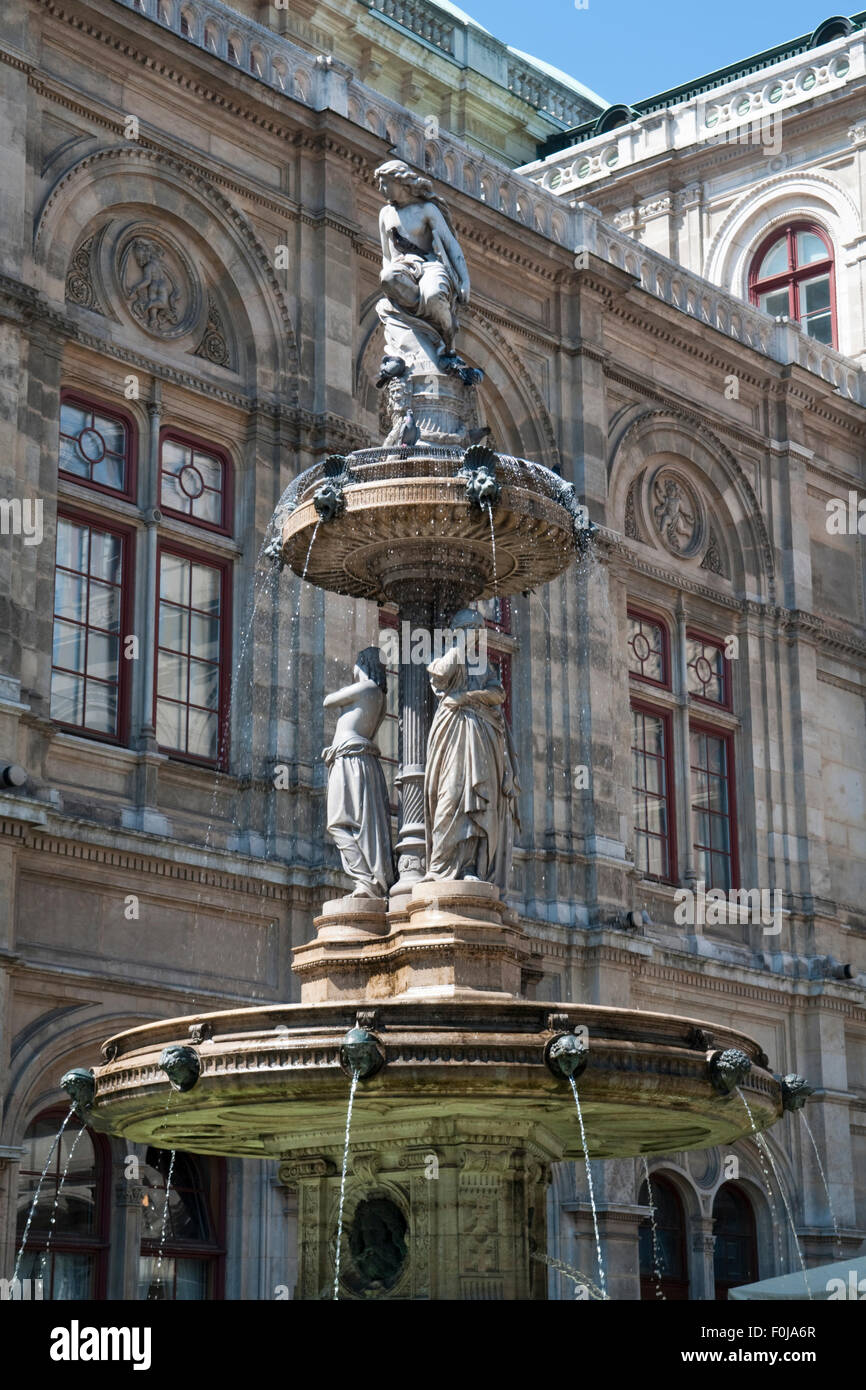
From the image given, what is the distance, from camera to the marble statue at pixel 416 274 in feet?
48.2

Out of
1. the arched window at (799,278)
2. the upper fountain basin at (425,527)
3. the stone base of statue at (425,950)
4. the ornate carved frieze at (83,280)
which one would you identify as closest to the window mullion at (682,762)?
the arched window at (799,278)

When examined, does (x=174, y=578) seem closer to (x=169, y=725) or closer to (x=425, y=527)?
(x=169, y=725)

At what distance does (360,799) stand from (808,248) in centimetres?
2471

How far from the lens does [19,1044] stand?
1902cm

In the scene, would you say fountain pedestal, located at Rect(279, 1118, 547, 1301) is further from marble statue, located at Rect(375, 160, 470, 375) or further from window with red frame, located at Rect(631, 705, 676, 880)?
window with red frame, located at Rect(631, 705, 676, 880)

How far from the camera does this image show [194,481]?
74.0 ft

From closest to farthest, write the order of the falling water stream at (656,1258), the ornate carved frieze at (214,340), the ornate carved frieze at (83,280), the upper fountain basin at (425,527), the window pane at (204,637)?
the upper fountain basin at (425,527), the ornate carved frieze at (83,280), the window pane at (204,637), the ornate carved frieze at (214,340), the falling water stream at (656,1258)

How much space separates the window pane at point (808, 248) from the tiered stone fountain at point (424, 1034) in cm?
2192

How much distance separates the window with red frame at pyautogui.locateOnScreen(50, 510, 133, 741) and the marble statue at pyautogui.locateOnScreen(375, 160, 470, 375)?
6680 mm

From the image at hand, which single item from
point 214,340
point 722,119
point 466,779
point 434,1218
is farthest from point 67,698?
point 722,119

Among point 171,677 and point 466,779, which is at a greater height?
point 171,677

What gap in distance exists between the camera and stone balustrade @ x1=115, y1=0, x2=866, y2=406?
76.9 feet

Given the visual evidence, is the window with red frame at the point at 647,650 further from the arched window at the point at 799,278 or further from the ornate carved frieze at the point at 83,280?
the arched window at the point at 799,278
